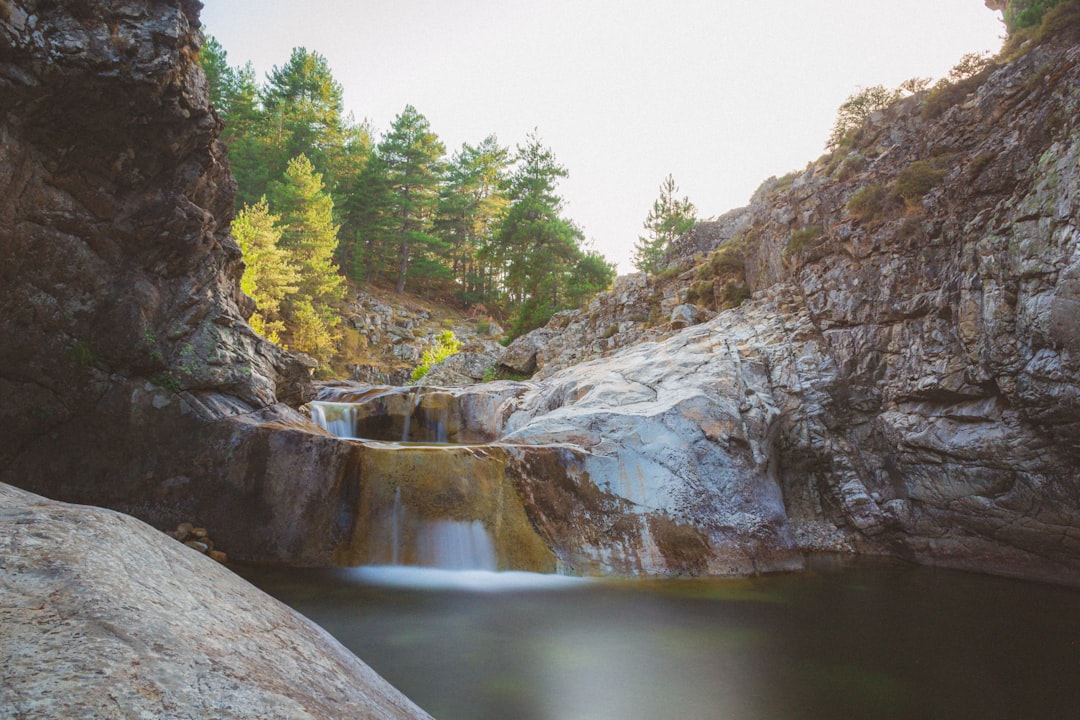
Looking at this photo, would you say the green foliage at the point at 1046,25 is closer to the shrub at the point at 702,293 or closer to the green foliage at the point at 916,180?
the green foliage at the point at 916,180

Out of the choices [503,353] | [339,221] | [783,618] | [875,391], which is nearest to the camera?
[783,618]

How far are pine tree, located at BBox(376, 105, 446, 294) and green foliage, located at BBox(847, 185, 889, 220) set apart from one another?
1232 inches

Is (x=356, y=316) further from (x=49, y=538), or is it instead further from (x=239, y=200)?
(x=49, y=538)

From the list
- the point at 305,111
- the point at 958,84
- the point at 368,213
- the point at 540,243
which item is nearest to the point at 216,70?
the point at 305,111

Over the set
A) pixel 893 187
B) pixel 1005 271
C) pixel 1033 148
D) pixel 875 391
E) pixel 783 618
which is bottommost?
pixel 783 618

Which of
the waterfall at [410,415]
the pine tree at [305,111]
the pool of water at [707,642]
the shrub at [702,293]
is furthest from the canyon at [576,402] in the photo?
the pine tree at [305,111]

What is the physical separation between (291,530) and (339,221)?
106 ft

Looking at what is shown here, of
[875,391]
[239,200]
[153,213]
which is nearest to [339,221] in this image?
[239,200]

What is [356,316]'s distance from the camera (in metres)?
33.2

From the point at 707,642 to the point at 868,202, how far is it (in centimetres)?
897

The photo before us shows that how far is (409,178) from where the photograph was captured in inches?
1528

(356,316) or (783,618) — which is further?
(356,316)

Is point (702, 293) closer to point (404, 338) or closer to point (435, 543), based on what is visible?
point (435, 543)

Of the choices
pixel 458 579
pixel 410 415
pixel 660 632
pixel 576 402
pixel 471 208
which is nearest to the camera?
pixel 660 632
